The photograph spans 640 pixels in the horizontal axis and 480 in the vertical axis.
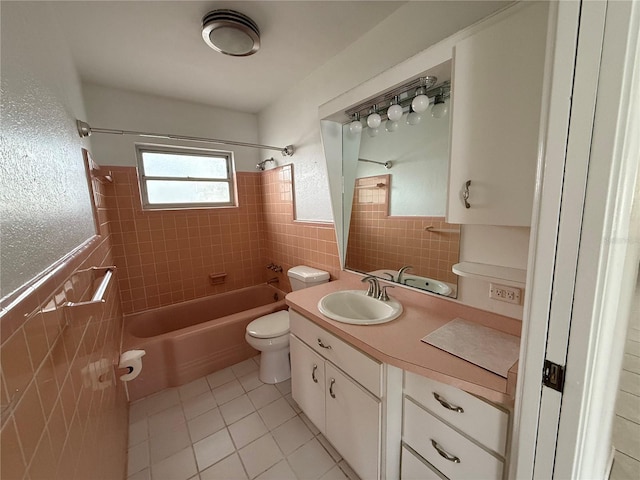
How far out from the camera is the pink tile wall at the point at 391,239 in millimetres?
1339

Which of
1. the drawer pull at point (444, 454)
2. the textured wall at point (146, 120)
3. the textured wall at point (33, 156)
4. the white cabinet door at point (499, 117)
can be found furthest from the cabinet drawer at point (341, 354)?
the textured wall at point (146, 120)

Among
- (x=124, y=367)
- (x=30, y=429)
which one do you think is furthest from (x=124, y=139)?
(x=30, y=429)

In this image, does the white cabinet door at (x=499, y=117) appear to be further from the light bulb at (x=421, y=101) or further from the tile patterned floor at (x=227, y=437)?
the tile patterned floor at (x=227, y=437)

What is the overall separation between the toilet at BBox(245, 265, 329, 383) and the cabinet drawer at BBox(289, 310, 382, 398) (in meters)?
0.46

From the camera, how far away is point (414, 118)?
1397 millimetres

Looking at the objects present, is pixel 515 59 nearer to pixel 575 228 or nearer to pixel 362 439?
pixel 575 228

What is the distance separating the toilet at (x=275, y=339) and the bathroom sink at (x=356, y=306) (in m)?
0.45

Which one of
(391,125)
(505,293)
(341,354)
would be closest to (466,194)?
(505,293)

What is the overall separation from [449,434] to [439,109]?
146cm

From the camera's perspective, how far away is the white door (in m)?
0.51

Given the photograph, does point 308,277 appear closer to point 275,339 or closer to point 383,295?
point 275,339

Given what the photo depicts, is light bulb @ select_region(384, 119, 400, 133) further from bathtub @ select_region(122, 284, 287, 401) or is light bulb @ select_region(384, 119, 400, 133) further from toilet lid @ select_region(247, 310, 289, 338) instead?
bathtub @ select_region(122, 284, 287, 401)

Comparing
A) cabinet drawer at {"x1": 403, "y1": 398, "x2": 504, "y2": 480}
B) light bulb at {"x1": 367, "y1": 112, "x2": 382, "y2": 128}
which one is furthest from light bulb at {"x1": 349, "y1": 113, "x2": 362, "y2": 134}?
cabinet drawer at {"x1": 403, "y1": 398, "x2": 504, "y2": 480}

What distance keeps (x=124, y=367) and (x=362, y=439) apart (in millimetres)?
1559
